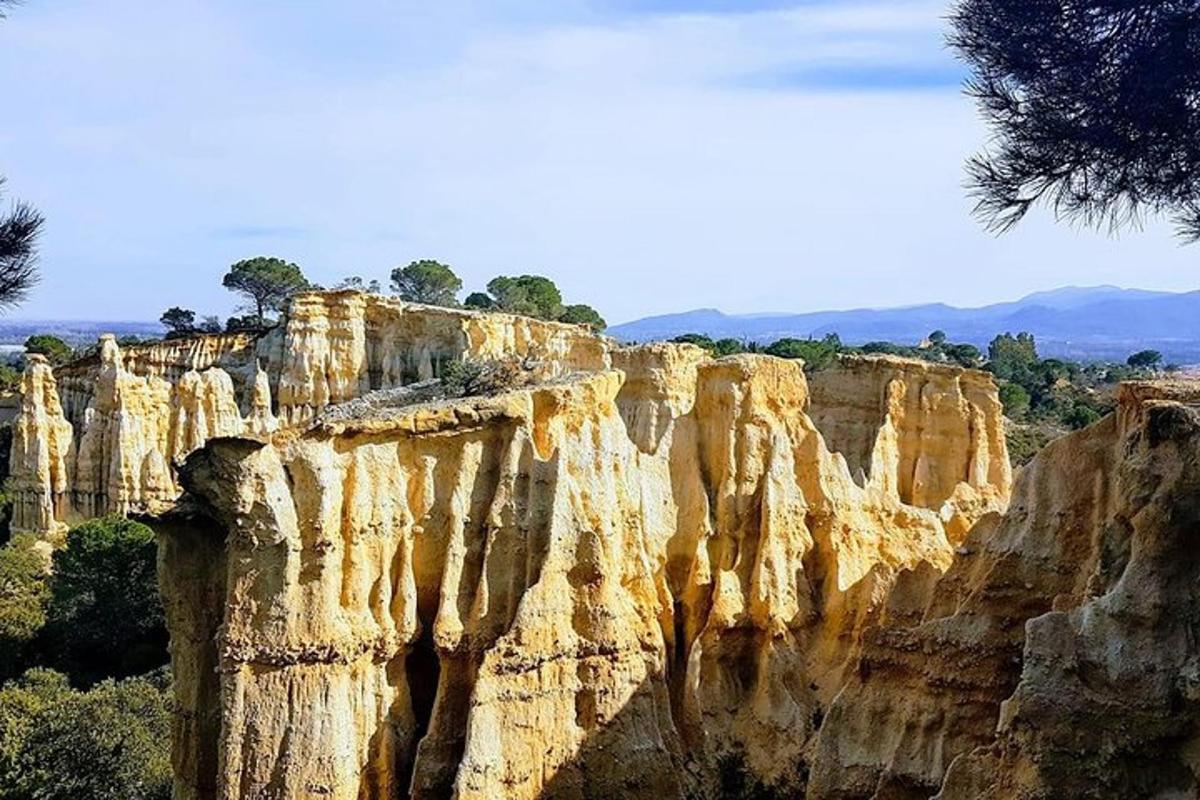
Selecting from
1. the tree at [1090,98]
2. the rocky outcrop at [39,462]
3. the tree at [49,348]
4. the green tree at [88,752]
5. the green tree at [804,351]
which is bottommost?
the green tree at [88,752]

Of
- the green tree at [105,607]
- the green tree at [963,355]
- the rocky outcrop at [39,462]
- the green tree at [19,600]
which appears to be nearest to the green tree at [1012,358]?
the green tree at [963,355]

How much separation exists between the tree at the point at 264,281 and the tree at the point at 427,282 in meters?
6.03

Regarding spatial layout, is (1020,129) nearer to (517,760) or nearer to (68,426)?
(517,760)

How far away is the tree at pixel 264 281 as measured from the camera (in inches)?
2758

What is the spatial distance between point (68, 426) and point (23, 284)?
31.8 m

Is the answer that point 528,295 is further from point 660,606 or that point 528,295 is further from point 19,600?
point 660,606

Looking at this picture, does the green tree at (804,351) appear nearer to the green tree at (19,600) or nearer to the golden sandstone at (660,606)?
the green tree at (19,600)

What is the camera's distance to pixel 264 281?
230 feet

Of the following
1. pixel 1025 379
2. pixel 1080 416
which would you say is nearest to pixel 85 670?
pixel 1080 416

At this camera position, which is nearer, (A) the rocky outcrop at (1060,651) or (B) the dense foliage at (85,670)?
(A) the rocky outcrop at (1060,651)

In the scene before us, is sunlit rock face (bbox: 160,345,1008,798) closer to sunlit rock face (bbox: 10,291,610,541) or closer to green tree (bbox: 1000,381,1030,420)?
sunlit rock face (bbox: 10,291,610,541)

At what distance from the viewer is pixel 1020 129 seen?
1535 centimetres

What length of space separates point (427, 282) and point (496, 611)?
60899mm

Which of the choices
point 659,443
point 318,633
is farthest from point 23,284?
point 659,443
